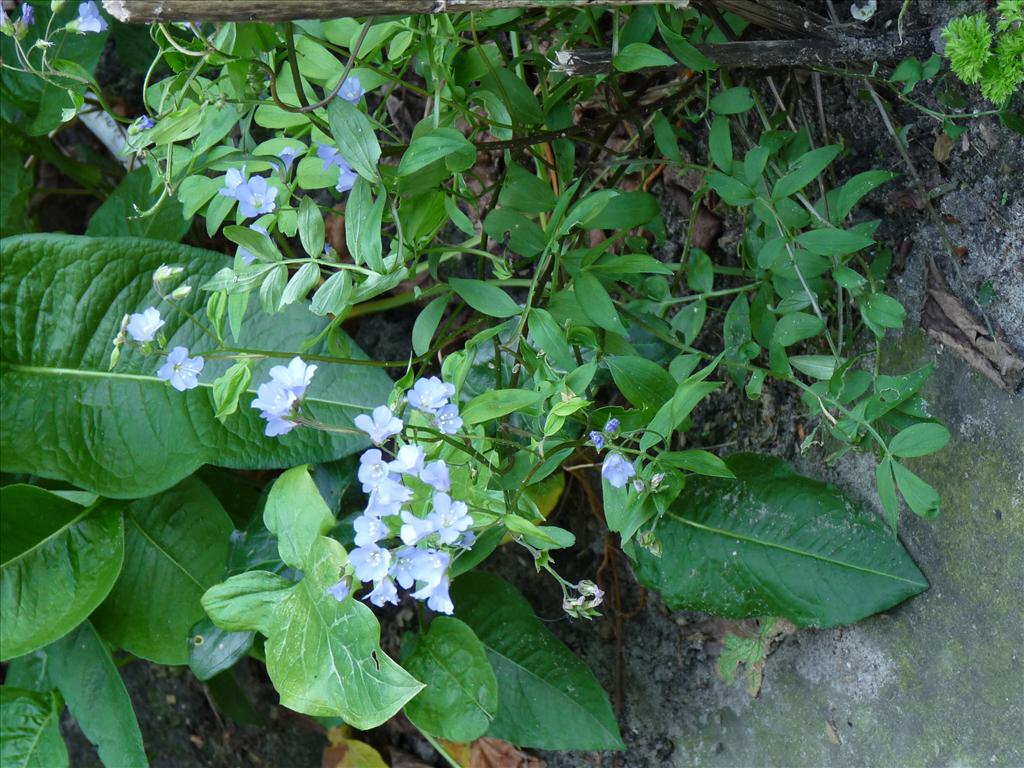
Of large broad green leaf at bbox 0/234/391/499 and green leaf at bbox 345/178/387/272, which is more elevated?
green leaf at bbox 345/178/387/272

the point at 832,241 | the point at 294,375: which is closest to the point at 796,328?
the point at 832,241

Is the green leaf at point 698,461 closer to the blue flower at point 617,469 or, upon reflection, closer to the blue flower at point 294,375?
the blue flower at point 617,469

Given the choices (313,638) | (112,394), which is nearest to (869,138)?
(313,638)

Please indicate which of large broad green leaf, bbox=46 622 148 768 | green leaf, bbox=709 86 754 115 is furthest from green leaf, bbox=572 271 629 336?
large broad green leaf, bbox=46 622 148 768

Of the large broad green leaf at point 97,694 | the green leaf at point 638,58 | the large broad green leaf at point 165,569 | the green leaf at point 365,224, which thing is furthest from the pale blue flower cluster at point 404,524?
the large broad green leaf at point 97,694

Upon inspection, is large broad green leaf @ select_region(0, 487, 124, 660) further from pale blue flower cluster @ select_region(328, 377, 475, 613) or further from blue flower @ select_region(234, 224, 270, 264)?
pale blue flower cluster @ select_region(328, 377, 475, 613)

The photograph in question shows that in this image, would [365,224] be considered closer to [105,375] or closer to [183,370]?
[183,370]

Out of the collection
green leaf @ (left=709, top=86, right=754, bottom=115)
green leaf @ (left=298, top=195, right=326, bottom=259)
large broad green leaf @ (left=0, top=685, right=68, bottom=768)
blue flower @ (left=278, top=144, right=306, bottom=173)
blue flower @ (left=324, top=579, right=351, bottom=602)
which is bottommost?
large broad green leaf @ (left=0, top=685, right=68, bottom=768)

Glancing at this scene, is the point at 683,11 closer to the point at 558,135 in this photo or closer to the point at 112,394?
the point at 558,135
